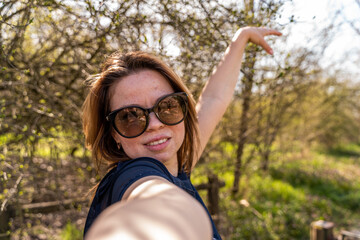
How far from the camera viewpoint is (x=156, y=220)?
604mm

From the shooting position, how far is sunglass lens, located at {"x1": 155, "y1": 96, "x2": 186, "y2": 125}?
4.67 ft

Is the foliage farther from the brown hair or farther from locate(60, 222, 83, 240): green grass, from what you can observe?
the brown hair

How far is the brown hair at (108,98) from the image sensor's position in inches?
59.1

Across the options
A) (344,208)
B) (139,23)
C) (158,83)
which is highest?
(139,23)

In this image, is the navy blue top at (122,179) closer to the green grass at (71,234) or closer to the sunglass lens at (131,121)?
the sunglass lens at (131,121)

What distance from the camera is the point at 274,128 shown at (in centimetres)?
587

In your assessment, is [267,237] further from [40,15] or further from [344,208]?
[40,15]

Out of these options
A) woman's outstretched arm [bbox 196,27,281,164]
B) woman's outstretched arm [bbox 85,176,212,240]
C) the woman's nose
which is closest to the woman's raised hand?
woman's outstretched arm [bbox 196,27,281,164]

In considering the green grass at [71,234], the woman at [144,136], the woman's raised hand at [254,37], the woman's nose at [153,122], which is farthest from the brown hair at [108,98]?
the green grass at [71,234]

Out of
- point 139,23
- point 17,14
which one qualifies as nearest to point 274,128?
point 139,23

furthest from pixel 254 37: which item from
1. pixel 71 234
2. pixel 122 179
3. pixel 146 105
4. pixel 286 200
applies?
pixel 286 200

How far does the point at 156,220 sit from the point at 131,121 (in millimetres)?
831

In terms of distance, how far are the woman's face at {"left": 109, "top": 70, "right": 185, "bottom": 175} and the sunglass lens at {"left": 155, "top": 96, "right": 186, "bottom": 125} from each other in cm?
3

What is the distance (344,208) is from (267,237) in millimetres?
2776
